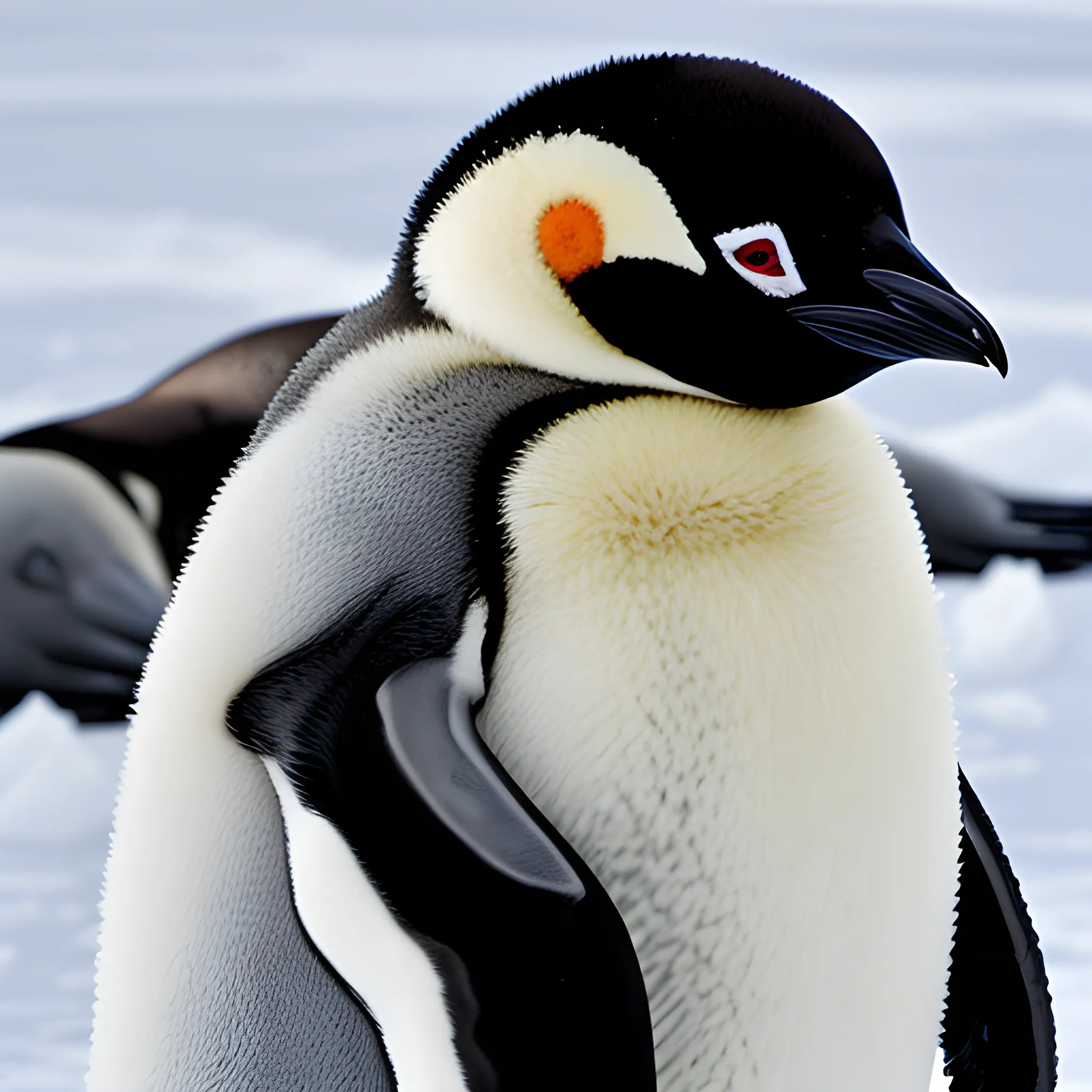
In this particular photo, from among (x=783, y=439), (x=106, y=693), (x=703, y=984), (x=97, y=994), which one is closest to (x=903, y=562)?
(x=783, y=439)

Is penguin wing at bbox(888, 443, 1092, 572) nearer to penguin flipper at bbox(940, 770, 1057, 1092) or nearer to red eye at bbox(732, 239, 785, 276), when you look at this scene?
penguin flipper at bbox(940, 770, 1057, 1092)

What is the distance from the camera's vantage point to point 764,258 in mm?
729

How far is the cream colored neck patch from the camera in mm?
729

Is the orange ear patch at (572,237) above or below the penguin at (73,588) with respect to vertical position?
above

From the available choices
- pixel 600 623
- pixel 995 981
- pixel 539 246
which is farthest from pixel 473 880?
pixel 995 981

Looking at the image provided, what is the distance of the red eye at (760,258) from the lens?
728 mm

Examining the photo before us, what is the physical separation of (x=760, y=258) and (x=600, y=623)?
18 cm

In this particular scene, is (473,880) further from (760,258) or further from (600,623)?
(760,258)

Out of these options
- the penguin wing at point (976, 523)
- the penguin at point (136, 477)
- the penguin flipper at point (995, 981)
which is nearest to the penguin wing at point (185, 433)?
the penguin at point (136, 477)

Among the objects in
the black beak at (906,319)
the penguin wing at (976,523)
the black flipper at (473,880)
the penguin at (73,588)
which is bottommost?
the penguin at (73,588)

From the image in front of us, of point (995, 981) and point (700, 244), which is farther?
point (995, 981)

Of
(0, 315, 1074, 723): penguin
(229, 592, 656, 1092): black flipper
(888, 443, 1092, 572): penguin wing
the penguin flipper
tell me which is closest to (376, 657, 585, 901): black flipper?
(229, 592, 656, 1092): black flipper

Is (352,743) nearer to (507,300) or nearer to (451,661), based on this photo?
(451,661)

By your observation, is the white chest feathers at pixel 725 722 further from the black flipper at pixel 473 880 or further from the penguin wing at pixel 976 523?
the penguin wing at pixel 976 523
